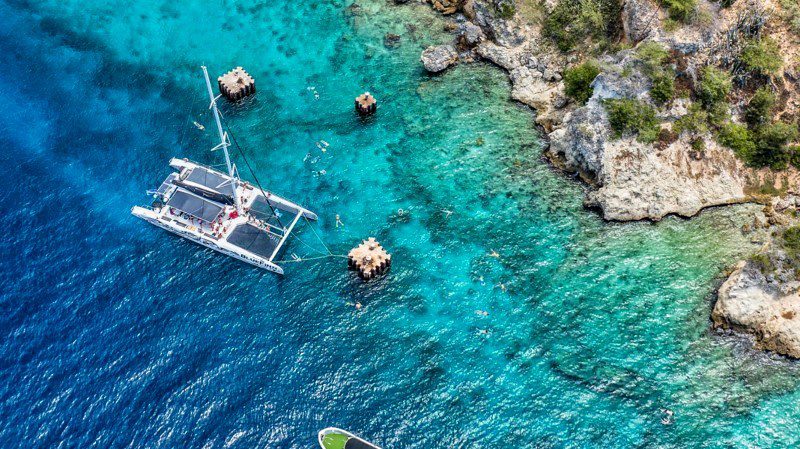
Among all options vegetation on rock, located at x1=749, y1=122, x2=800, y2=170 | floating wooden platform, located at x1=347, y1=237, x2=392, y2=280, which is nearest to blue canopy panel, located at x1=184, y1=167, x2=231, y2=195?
floating wooden platform, located at x1=347, y1=237, x2=392, y2=280

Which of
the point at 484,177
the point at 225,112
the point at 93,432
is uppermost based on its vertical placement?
the point at 225,112

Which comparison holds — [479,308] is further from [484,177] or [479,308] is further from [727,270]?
[727,270]

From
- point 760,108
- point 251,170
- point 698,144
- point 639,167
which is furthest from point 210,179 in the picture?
point 760,108

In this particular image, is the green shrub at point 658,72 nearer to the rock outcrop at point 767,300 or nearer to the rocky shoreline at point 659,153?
the rocky shoreline at point 659,153

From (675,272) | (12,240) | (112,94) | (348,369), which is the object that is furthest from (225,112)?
(675,272)

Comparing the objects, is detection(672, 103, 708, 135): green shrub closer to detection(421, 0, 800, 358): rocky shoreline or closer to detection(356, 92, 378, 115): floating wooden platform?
detection(421, 0, 800, 358): rocky shoreline

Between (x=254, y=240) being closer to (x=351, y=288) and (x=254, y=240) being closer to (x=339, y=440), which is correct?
(x=351, y=288)

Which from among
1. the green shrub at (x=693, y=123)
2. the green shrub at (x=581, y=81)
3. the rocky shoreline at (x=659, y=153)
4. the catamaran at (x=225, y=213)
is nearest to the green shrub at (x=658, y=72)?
the rocky shoreline at (x=659, y=153)
